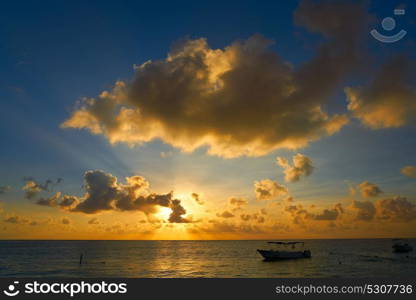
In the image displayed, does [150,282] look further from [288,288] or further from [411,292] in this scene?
[411,292]

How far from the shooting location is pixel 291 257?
123500 mm

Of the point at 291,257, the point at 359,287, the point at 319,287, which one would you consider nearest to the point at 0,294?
the point at 319,287

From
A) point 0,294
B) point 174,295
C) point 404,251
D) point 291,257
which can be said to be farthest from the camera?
point 404,251

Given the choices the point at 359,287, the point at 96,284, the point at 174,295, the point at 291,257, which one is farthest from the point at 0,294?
the point at 291,257

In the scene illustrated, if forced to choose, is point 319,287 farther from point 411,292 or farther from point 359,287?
point 411,292

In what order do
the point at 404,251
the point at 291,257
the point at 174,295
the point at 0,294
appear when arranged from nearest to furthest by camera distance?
the point at 174,295
the point at 0,294
the point at 291,257
the point at 404,251

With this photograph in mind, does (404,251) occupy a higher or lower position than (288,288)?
lower

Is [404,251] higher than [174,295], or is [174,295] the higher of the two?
[174,295]

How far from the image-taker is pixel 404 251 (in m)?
166

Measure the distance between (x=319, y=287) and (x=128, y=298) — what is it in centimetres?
1414

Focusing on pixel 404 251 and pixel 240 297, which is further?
Result: pixel 404 251

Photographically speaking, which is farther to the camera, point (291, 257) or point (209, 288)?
point (291, 257)

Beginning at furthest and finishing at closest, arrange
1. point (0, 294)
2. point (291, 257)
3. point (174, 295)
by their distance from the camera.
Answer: point (291, 257) < point (0, 294) < point (174, 295)

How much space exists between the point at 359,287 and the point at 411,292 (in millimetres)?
3355
